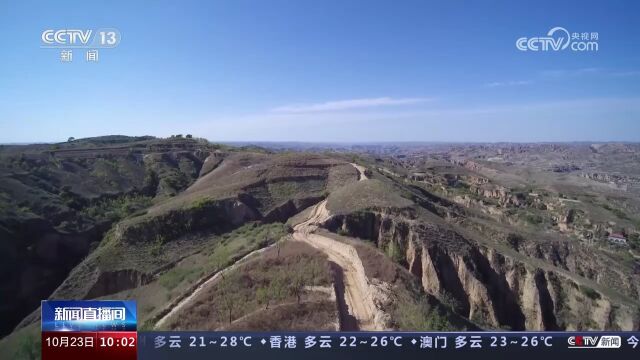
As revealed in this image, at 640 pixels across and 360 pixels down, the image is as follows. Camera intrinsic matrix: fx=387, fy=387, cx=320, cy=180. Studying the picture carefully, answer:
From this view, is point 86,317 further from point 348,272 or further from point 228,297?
point 348,272


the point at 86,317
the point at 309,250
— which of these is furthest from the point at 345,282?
the point at 86,317

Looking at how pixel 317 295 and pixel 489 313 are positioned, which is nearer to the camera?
pixel 317 295

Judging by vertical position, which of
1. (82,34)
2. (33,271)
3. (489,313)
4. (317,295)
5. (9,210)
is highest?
(82,34)

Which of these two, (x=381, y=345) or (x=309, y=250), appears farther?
(x=309, y=250)

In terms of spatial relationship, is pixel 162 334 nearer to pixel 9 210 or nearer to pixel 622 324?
pixel 9 210

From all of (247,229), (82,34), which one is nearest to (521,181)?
(247,229)

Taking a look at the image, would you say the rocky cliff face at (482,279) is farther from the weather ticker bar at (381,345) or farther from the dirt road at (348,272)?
the weather ticker bar at (381,345)
